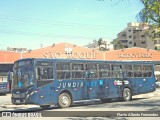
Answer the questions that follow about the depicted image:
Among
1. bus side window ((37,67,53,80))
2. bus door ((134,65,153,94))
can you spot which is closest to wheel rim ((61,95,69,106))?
bus side window ((37,67,53,80))

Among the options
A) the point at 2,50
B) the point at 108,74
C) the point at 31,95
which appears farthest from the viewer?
the point at 2,50

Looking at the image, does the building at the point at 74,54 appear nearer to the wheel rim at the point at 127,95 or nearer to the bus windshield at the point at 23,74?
the wheel rim at the point at 127,95

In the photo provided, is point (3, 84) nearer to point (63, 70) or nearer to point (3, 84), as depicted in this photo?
point (3, 84)

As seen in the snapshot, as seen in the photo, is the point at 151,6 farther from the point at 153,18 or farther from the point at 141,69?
the point at 141,69

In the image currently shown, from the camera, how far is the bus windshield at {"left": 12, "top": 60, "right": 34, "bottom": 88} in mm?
18312

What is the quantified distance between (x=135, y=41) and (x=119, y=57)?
189 feet

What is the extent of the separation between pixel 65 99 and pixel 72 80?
121 cm

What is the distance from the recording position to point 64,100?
19.7 meters

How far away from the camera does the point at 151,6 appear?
11.4m

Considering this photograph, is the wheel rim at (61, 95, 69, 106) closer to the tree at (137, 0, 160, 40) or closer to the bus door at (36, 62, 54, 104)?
the bus door at (36, 62, 54, 104)

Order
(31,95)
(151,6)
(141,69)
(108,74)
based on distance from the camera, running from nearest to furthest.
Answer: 1. (151,6)
2. (31,95)
3. (108,74)
4. (141,69)

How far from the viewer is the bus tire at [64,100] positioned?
19453 mm

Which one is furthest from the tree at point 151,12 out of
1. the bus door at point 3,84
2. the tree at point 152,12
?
the bus door at point 3,84

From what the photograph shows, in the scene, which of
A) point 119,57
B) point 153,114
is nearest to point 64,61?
point 153,114
